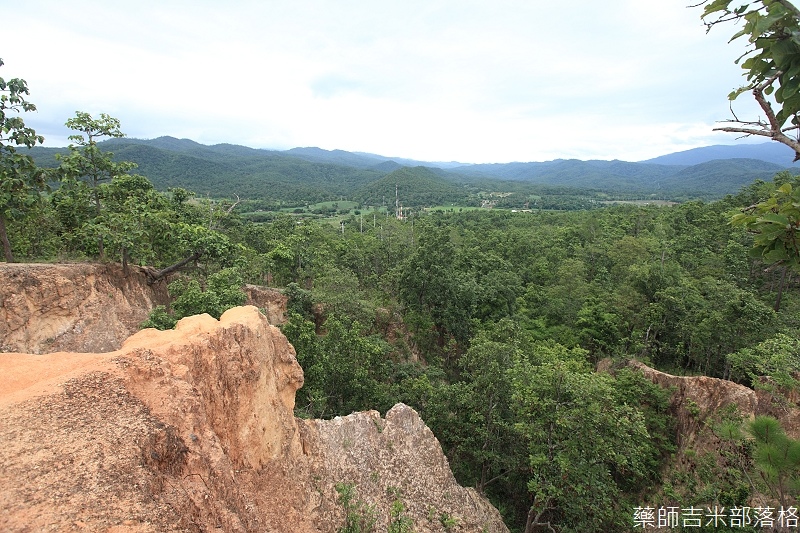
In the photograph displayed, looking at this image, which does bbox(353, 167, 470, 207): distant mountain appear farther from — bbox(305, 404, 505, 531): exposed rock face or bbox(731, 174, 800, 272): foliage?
bbox(731, 174, 800, 272): foliage

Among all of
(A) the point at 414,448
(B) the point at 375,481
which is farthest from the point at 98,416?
(A) the point at 414,448

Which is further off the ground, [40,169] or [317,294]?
[40,169]

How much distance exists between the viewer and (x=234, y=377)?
798cm

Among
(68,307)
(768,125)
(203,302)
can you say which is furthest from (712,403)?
(68,307)

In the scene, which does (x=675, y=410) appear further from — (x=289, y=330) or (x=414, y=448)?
(x=289, y=330)

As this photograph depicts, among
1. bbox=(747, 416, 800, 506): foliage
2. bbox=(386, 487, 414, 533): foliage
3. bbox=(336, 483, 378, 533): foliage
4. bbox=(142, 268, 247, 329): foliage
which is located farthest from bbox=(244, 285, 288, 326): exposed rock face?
bbox=(747, 416, 800, 506): foliage

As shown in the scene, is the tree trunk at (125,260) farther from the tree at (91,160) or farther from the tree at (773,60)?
the tree at (773,60)

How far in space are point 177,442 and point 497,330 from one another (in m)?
15.8

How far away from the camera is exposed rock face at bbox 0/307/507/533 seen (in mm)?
4418

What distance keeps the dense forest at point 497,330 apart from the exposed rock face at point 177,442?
3.68 metres

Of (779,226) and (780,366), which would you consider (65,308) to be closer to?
(779,226)

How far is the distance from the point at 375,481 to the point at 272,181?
178766mm

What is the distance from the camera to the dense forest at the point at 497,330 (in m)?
12.2

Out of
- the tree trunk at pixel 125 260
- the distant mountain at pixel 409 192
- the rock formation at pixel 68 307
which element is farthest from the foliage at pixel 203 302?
the distant mountain at pixel 409 192
